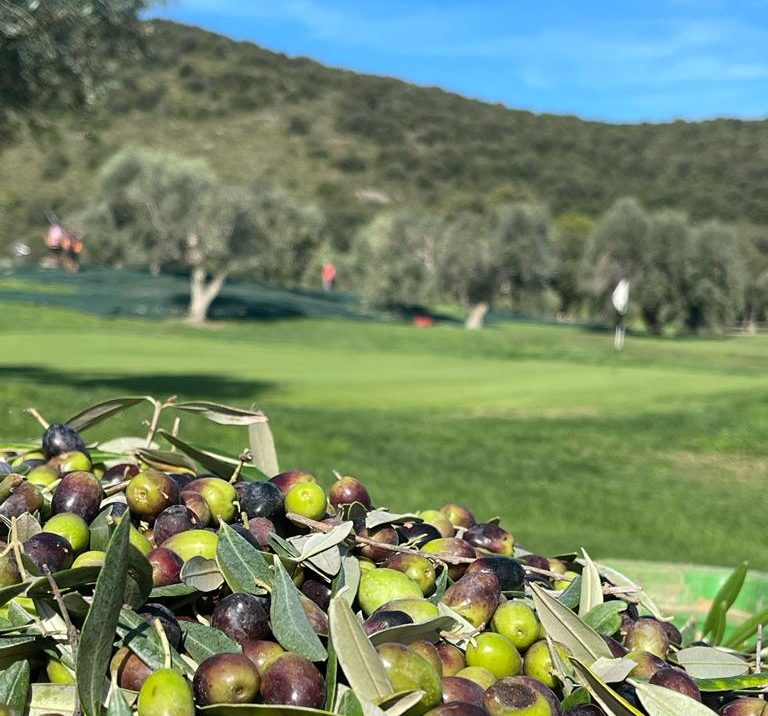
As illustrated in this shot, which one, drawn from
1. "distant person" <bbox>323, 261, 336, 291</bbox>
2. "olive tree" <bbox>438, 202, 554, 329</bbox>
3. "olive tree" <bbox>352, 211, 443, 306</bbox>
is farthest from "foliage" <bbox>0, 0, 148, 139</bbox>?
"distant person" <bbox>323, 261, 336, 291</bbox>

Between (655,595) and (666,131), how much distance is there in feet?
398

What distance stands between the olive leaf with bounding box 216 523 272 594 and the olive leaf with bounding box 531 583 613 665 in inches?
14.7

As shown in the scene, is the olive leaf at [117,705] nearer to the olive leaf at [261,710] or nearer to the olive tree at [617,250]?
the olive leaf at [261,710]

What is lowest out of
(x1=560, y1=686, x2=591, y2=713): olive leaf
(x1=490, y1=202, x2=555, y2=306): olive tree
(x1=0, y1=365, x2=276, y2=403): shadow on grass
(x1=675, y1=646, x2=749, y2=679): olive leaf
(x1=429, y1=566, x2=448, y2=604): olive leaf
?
(x1=0, y1=365, x2=276, y2=403): shadow on grass

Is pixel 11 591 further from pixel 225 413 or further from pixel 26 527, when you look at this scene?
pixel 225 413

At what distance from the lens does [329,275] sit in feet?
219

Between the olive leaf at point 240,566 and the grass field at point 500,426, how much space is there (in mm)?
4637

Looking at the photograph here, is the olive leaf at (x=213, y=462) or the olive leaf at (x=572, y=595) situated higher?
the olive leaf at (x=213, y=462)

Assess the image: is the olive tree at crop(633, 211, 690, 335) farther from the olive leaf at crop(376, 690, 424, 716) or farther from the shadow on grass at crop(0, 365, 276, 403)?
the olive leaf at crop(376, 690, 424, 716)

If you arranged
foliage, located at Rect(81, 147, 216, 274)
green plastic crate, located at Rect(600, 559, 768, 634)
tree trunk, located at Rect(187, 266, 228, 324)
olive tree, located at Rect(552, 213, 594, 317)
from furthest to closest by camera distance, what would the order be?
olive tree, located at Rect(552, 213, 594, 317), foliage, located at Rect(81, 147, 216, 274), tree trunk, located at Rect(187, 266, 228, 324), green plastic crate, located at Rect(600, 559, 768, 634)

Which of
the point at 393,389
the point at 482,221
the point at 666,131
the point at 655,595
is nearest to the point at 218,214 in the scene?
the point at 482,221

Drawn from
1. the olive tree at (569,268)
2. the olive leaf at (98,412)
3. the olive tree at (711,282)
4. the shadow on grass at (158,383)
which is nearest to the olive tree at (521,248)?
the olive tree at (711,282)

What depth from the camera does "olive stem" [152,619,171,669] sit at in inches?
38.6

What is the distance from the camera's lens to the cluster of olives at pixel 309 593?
1.00 metres
